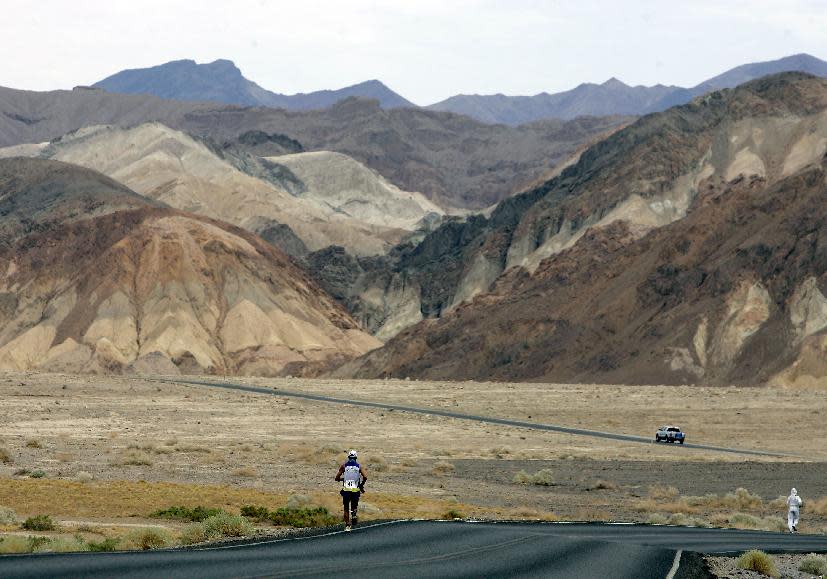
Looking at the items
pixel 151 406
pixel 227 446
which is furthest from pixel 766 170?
pixel 227 446

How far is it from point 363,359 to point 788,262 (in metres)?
43.7

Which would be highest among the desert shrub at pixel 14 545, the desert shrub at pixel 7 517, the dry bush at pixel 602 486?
the desert shrub at pixel 14 545

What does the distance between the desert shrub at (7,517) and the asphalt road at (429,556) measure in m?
6.06

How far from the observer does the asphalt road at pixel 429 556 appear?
18297mm

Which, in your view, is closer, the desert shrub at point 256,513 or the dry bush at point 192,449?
the desert shrub at point 256,513

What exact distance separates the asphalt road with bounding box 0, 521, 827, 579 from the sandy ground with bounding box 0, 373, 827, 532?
6747mm

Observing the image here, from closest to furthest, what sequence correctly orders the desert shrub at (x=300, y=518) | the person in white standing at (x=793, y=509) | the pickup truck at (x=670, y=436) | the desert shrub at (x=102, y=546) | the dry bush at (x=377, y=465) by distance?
the desert shrub at (x=102, y=546) < the desert shrub at (x=300, y=518) < the person in white standing at (x=793, y=509) < the dry bush at (x=377, y=465) < the pickup truck at (x=670, y=436)

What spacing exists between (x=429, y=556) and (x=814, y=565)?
708cm

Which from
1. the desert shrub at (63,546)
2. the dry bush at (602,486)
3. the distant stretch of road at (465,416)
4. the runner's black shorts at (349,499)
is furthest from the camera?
the distant stretch of road at (465,416)

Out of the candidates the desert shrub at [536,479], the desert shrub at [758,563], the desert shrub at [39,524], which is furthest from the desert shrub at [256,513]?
the desert shrub at [536,479]

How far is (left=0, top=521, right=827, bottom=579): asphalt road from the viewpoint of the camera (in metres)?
18.3

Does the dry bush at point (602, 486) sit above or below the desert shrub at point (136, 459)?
below

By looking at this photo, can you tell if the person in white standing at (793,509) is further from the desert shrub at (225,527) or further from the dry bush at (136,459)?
the dry bush at (136,459)

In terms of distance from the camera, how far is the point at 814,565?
2300cm
